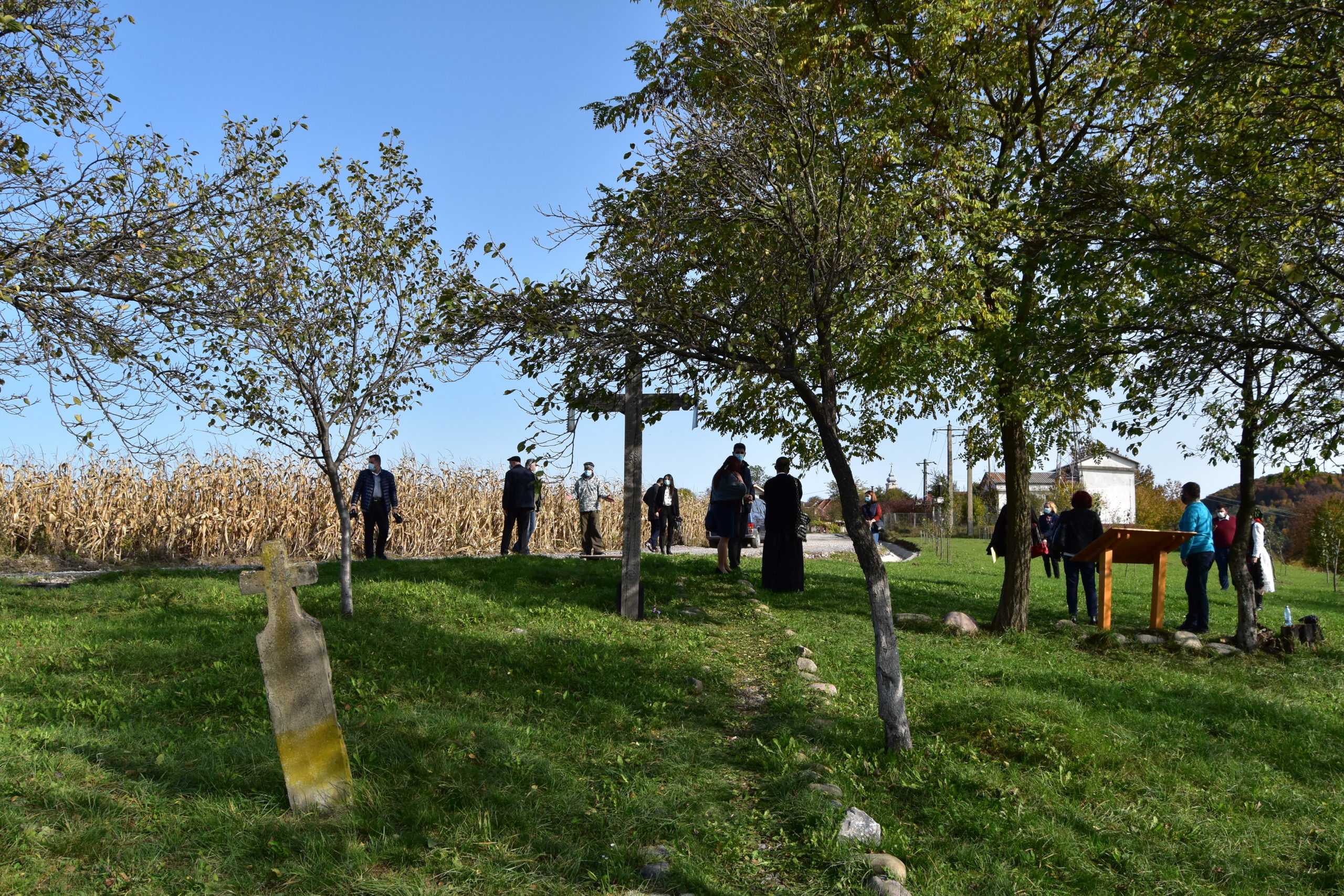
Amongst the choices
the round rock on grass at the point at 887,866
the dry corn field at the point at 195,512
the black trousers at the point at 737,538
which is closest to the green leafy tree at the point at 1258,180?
the round rock on grass at the point at 887,866

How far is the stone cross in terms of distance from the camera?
4.67 m

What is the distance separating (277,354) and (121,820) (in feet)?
19.0

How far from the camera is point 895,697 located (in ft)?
19.4

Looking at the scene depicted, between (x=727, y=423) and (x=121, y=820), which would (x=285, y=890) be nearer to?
(x=121, y=820)

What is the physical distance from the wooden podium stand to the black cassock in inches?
162

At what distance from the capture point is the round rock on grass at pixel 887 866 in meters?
4.19

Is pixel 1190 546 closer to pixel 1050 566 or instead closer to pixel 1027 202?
pixel 1027 202

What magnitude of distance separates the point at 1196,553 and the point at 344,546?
35.9ft

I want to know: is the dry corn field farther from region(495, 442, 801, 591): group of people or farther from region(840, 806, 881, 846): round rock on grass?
region(840, 806, 881, 846): round rock on grass

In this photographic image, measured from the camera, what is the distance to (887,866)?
4238 millimetres

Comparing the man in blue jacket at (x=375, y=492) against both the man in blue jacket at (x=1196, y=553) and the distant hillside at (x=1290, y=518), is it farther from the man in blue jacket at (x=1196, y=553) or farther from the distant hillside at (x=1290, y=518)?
the distant hillside at (x=1290, y=518)

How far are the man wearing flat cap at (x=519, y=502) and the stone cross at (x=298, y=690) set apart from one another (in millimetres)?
11814

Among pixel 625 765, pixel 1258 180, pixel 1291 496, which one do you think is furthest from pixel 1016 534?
pixel 1291 496

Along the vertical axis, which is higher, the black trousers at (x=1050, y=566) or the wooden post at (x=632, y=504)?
the wooden post at (x=632, y=504)
